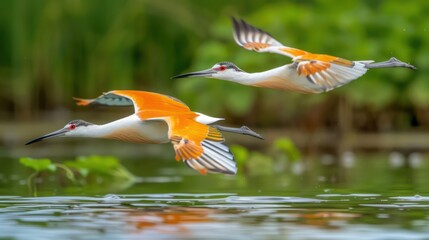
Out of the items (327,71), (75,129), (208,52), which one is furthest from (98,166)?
(208,52)

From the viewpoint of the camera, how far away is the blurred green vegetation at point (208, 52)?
27.9 m

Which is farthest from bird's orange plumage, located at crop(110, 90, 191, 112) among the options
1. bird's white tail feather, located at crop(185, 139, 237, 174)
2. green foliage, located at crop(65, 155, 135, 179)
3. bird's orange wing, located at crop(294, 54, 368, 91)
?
green foliage, located at crop(65, 155, 135, 179)

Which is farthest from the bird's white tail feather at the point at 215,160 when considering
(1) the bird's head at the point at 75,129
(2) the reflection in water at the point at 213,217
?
(1) the bird's head at the point at 75,129

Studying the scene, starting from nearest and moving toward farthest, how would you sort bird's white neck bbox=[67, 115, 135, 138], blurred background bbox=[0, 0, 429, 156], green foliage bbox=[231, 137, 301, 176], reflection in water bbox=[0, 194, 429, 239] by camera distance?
reflection in water bbox=[0, 194, 429, 239] → bird's white neck bbox=[67, 115, 135, 138] → green foliage bbox=[231, 137, 301, 176] → blurred background bbox=[0, 0, 429, 156]

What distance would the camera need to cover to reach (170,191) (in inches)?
628

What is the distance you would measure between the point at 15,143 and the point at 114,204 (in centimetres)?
1403

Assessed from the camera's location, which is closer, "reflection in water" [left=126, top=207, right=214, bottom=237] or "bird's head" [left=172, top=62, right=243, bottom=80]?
"reflection in water" [left=126, top=207, right=214, bottom=237]

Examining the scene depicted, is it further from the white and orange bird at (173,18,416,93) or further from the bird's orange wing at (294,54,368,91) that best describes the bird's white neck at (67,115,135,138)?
the bird's orange wing at (294,54,368,91)

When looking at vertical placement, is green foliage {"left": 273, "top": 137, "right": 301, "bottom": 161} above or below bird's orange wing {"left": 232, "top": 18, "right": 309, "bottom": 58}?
below

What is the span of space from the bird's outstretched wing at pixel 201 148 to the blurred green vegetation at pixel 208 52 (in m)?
14.3

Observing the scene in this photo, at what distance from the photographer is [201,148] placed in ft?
39.2

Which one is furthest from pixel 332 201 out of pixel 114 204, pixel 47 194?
pixel 47 194

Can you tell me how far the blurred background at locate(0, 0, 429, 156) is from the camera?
27.6 m

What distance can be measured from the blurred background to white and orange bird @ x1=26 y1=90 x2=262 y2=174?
11.9 meters
